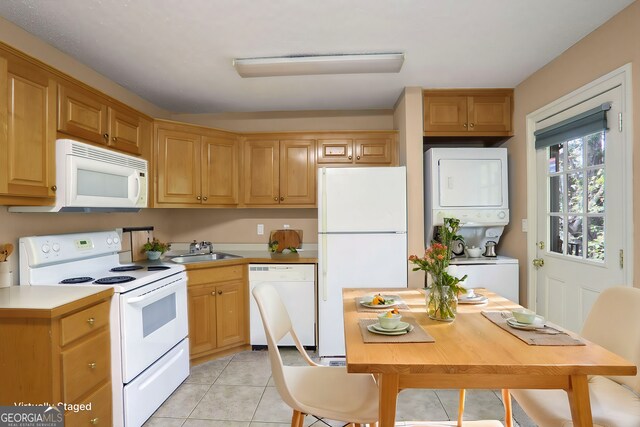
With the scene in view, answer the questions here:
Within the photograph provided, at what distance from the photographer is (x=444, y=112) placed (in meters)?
3.23

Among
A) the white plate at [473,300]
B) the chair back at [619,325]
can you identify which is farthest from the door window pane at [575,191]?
the white plate at [473,300]

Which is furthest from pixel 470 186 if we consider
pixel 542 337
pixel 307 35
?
pixel 542 337

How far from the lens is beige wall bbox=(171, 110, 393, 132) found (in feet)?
12.7

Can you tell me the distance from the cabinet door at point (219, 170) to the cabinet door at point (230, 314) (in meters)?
0.84

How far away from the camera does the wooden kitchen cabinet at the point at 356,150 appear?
355 centimetres

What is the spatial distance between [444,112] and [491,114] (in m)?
0.43

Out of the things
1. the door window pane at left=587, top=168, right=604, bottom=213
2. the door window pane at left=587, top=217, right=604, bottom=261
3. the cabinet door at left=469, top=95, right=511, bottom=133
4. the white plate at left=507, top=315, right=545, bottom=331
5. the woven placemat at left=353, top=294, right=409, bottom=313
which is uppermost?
the cabinet door at left=469, top=95, right=511, bottom=133

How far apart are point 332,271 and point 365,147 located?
1.28 meters

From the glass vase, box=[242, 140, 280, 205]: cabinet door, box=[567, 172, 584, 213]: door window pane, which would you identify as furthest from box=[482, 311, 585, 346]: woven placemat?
box=[242, 140, 280, 205]: cabinet door

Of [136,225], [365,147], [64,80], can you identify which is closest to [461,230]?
[365,147]

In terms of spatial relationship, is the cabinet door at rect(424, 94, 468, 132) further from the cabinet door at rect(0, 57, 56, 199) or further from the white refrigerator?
the cabinet door at rect(0, 57, 56, 199)

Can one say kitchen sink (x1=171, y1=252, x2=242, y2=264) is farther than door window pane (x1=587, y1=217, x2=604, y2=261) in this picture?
Yes

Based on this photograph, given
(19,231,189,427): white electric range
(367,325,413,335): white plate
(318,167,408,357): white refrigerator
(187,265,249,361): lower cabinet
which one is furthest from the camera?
(318,167,408,357): white refrigerator

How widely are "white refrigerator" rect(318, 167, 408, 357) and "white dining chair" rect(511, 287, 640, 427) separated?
157cm
